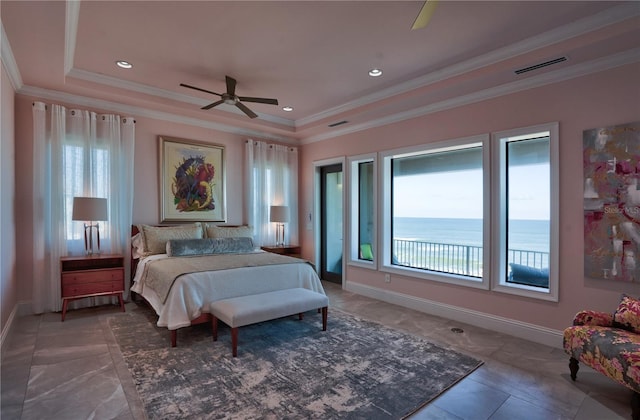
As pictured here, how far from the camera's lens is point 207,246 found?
4.45 metres

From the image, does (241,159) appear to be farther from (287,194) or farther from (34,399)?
(34,399)

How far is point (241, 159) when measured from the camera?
571 centimetres

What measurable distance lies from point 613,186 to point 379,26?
8.21 feet

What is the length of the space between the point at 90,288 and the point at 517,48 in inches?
210

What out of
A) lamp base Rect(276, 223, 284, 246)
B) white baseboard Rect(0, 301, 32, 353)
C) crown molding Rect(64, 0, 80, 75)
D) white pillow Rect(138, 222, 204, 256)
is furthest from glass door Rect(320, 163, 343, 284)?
white baseboard Rect(0, 301, 32, 353)

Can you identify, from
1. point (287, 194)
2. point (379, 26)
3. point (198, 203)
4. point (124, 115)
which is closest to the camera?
point (379, 26)

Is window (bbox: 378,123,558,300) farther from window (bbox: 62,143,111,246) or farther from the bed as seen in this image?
window (bbox: 62,143,111,246)

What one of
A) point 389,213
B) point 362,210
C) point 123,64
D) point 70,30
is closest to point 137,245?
point 123,64

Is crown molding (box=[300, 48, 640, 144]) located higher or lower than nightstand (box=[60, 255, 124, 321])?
higher

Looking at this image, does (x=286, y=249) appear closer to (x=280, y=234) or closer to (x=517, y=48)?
(x=280, y=234)

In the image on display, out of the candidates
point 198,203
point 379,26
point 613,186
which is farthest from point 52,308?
point 613,186

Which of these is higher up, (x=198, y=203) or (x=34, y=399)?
(x=198, y=203)

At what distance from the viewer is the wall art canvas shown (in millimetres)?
2771

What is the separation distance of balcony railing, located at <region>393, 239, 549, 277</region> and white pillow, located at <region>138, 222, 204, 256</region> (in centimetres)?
309
